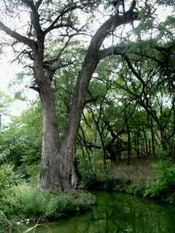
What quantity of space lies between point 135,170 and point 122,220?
8.77 m

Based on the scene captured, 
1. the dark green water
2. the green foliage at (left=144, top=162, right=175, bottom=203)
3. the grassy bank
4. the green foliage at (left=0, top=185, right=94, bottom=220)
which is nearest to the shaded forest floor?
the green foliage at (left=144, top=162, right=175, bottom=203)

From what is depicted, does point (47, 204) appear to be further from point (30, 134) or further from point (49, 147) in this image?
point (30, 134)

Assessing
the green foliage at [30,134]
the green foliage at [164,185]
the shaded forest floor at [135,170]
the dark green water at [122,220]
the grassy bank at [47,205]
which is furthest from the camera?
the green foliage at [30,134]

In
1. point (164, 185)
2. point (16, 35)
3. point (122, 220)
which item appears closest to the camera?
point (122, 220)

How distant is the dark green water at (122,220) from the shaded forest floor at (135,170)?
412cm

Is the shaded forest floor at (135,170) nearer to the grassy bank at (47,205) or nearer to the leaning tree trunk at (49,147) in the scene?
the leaning tree trunk at (49,147)

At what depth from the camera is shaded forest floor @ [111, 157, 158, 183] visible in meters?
17.9

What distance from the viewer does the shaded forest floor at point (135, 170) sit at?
17.9 m

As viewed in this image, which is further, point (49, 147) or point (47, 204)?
point (49, 147)

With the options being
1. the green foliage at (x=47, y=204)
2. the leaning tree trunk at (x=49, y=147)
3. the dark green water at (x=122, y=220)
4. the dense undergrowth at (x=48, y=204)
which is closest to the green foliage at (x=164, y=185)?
the dark green water at (x=122, y=220)

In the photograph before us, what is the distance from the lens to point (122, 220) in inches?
417

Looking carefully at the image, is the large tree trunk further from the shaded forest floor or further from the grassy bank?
the shaded forest floor

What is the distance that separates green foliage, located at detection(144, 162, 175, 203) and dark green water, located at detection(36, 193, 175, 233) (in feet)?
1.77

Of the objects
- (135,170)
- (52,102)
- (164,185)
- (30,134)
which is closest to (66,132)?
(52,102)
